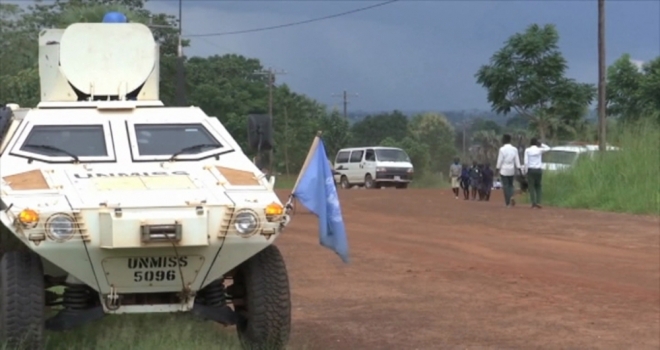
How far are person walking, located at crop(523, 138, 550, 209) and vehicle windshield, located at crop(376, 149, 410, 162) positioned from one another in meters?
20.6

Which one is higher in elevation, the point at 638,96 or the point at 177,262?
the point at 638,96

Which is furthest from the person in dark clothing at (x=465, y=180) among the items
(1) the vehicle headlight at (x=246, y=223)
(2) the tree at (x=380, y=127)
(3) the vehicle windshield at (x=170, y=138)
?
(2) the tree at (x=380, y=127)

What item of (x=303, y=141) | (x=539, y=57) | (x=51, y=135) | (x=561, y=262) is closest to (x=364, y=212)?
(x=561, y=262)

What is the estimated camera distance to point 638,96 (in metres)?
41.0

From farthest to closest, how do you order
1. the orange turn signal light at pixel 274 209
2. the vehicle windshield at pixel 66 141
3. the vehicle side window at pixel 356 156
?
the vehicle side window at pixel 356 156 < the vehicle windshield at pixel 66 141 < the orange turn signal light at pixel 274 209

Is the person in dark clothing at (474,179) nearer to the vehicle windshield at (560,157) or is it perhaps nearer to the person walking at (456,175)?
the person walking at (456,175)

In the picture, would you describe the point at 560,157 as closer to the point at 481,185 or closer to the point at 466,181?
the point at 481,185

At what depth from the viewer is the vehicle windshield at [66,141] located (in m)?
9.45

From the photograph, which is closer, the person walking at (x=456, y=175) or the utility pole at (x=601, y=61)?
the utility pole at (x=601, y=61)

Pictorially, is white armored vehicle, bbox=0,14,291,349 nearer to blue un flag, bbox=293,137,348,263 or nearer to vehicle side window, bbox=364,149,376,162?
blue un flag, bbox=293,137,348,263

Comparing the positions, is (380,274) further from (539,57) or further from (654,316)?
(539,57)

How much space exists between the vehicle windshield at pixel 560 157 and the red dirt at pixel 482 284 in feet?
23.4

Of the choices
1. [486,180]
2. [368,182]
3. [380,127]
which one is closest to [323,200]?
[486,180]

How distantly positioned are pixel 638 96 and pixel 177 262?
1377 inches
